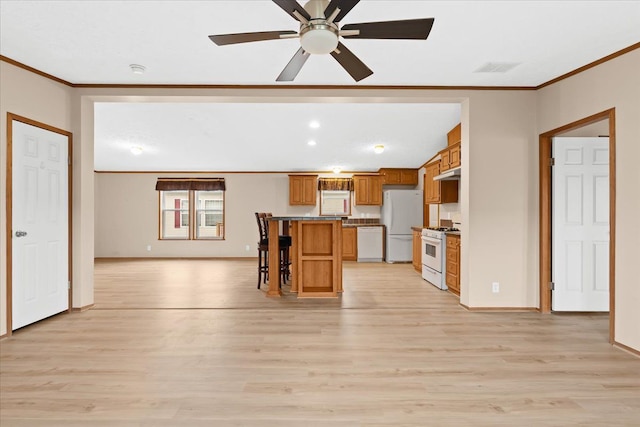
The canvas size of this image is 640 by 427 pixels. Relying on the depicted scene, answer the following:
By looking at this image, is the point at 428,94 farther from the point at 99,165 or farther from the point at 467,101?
the point at 99,165

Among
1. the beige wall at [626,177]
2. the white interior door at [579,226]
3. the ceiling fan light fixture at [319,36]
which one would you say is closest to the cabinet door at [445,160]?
the white interior door at [579,226]

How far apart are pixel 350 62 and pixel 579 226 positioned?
322cm

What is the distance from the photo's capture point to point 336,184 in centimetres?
828

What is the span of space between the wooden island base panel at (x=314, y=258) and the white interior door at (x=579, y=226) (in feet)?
8.18

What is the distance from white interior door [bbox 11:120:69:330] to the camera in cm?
312

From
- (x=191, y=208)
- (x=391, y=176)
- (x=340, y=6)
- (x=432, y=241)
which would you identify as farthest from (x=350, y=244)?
Answer: (x=340, y=6)

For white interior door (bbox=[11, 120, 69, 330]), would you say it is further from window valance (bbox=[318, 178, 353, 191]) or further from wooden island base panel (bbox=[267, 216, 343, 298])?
window valance (bbox=[318, 178, 353, 191])

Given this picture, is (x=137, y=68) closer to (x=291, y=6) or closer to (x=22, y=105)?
(x=22, y=105)

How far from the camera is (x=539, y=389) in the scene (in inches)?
83.0

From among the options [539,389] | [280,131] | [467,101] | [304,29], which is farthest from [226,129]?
[539,389]

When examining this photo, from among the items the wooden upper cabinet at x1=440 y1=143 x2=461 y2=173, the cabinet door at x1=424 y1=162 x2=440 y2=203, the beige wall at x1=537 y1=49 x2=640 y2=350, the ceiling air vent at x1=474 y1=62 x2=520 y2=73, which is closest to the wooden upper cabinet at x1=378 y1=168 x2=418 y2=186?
the cabinet door at x1=424 y1=162 x2=440 y2=203

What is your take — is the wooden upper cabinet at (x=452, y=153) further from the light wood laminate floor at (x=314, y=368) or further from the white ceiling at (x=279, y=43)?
the light wood laminate floor at (x=314, y=368)

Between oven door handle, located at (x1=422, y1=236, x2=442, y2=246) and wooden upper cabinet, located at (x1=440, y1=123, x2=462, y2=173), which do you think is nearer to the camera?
wooden upper cabinet, located at (x1=440, y1=123, x2=462, y2=173)

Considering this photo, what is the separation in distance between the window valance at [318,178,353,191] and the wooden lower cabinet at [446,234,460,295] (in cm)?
382
